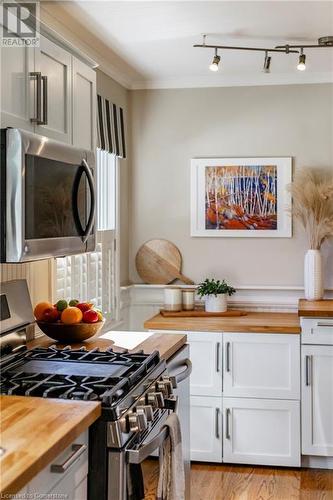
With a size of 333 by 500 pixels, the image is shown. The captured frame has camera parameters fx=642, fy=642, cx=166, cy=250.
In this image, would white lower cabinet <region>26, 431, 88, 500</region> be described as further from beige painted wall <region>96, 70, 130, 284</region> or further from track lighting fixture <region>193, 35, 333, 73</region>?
beige painted wall <region>96, 70, 130, 284</region>

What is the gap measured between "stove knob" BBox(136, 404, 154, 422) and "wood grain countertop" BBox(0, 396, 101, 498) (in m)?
0.23

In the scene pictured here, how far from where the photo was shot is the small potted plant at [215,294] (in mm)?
4180

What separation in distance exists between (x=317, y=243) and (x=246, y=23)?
158 cm

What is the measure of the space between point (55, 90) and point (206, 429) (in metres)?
2.27

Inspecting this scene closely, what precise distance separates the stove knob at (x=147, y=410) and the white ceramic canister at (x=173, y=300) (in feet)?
6.96

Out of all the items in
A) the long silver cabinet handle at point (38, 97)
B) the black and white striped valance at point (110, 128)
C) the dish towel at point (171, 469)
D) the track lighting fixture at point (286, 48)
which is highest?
the track lighting fixture at point (286, 48)

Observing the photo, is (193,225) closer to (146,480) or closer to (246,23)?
(246,23)

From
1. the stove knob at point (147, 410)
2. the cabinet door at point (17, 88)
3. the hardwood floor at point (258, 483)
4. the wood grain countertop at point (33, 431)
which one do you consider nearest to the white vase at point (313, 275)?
the hardwood floor at point (258, 483)

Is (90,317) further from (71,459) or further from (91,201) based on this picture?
(71,459)

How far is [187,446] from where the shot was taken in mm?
2893

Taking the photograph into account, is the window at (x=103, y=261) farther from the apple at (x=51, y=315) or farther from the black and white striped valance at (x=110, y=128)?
the apple at (x=51, y=315)

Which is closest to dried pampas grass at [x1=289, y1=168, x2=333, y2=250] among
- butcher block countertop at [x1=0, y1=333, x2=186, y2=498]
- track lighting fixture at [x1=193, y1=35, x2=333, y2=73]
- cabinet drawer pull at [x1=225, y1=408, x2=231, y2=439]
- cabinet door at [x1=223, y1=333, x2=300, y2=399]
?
cabinet door at [x1=223, y1=333, x2=300, y2=399]

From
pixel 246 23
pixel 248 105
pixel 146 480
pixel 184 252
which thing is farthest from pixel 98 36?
pixel 146 480

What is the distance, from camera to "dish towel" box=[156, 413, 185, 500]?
2.16 metres
